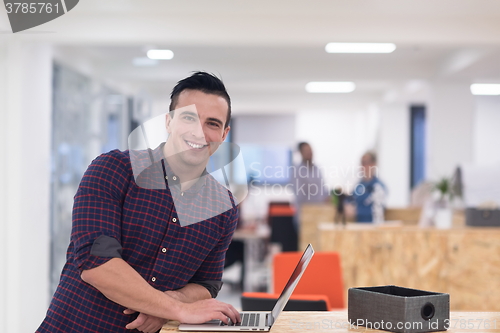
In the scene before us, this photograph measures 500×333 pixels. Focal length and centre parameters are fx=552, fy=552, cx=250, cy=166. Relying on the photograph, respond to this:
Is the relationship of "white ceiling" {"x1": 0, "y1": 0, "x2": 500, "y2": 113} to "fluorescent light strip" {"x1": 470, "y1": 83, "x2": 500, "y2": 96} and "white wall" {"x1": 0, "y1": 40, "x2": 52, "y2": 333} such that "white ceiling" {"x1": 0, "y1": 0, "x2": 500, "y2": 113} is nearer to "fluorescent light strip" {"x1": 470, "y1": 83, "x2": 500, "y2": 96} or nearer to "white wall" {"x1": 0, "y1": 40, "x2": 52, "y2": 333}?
"white wall" {"x1": 0, "y1": 40, "x2": 52, "y2": 333}

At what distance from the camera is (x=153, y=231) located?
1601 millimetres

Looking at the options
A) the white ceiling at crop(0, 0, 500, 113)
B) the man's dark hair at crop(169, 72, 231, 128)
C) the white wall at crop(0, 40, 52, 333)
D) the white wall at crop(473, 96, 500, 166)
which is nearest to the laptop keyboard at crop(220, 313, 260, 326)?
the man's dark hair at crop(169, 72, 231, 128)

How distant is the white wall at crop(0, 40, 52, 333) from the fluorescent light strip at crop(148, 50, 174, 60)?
2036 mm

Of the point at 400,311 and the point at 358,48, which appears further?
the point at 358,48

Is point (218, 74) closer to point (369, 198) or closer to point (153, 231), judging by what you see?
point (369, 198)

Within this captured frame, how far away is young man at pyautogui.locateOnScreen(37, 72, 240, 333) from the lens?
1.49 metres

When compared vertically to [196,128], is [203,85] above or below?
above

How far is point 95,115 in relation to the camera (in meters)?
6.51

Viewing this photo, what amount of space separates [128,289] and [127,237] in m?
0.17

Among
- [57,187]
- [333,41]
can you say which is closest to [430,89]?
[333,41]

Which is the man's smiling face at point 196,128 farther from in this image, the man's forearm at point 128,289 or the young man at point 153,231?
the man's forearm at point 128,289
